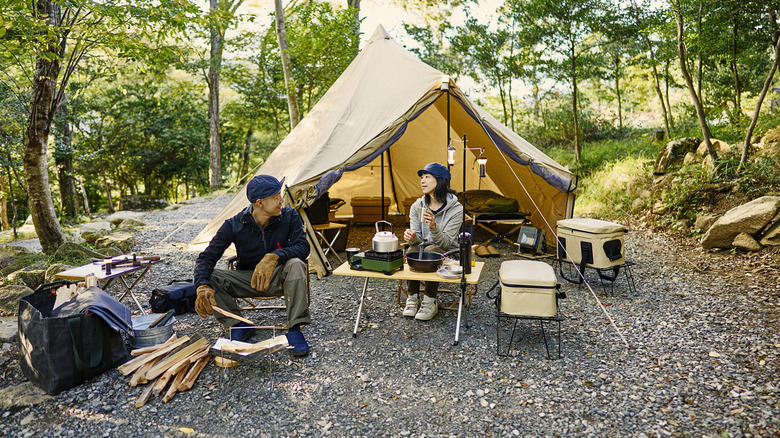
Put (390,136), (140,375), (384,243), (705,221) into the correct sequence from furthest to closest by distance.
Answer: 1. (705,221)
2. (390,136)
3. (384,243)
4. (140,375)

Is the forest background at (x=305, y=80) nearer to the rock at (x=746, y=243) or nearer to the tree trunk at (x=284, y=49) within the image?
the tree trunk at (x=284, y=49)

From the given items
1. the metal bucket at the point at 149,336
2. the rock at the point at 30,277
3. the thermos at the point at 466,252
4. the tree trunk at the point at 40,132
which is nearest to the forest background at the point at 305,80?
the tree trunk at the point at 40,132

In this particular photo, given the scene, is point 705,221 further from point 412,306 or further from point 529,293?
point 412,306

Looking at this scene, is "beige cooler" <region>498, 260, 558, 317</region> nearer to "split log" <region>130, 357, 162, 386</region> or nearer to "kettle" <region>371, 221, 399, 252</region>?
"kettle" <region>371, 221, 399, 252</region>

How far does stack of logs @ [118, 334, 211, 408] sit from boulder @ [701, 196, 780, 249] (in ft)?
16.7

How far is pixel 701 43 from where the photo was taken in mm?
6113

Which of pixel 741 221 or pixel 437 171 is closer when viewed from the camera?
pixel 437 171

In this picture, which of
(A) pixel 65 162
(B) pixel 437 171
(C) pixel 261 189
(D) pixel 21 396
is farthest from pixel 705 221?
(A) pixel 65 162

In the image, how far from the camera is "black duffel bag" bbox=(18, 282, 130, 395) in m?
2.42

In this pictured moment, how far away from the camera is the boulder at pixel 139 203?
13565 millimetres

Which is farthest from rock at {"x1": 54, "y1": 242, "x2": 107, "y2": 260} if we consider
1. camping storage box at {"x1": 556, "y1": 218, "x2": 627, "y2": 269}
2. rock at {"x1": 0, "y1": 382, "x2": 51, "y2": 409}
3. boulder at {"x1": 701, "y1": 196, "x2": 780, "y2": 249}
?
boulder at {"x1": 701, "y1": 196, "x2": 780, "y2": 249}

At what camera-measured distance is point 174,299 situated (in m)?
3.65

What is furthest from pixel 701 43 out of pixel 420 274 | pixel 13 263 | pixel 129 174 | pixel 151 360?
pixel 129 174

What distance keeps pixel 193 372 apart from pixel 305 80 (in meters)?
8.03
